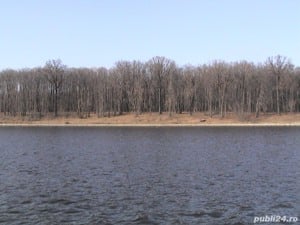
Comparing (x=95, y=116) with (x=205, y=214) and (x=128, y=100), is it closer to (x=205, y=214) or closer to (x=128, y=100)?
(x=128, y=100)

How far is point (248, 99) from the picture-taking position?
142 meters

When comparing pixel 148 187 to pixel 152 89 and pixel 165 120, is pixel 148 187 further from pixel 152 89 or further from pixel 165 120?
pixel 152 89

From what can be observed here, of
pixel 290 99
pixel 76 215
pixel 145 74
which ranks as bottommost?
pixel 76 215

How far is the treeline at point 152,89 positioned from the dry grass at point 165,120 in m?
4.29

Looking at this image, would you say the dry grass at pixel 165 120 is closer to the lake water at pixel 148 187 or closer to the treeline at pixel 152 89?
the treeline at pixel 152 89

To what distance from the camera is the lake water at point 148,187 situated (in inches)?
953

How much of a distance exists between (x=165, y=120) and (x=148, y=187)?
104m

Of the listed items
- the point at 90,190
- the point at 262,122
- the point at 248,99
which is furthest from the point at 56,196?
the point at 248,99

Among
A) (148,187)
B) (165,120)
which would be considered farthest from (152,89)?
(148,187)

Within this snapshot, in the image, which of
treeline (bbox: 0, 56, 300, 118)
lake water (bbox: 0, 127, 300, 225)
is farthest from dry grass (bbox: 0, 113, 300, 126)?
lake water (bbox: 0, 127, 300, 225)

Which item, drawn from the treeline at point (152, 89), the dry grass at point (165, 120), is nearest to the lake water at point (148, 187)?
the dry grass at point (165, 120)

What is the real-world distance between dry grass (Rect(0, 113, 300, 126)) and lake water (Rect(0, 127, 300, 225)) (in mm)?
74664

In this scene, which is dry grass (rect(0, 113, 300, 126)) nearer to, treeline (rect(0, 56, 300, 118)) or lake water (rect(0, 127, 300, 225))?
treeline (rect(0, 56, 300, 118))

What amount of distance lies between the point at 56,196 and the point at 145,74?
133 metres
